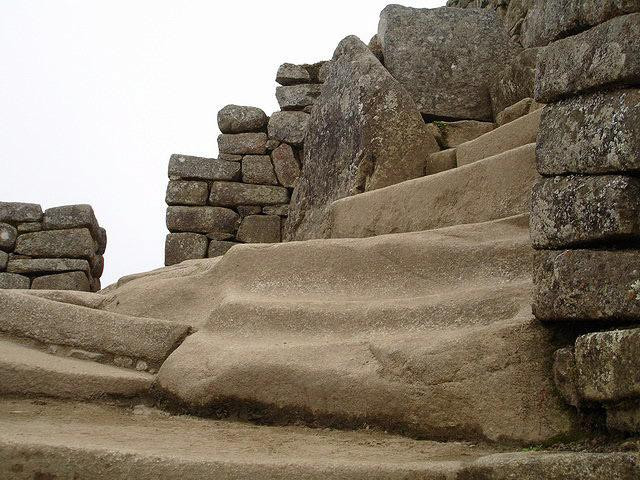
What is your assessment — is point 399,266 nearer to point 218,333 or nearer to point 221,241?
point 218,333

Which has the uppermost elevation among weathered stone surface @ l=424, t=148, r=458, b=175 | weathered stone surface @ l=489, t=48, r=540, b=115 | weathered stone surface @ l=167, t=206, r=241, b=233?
weathered stone surface @ l=489, t=48, r=540, b=115

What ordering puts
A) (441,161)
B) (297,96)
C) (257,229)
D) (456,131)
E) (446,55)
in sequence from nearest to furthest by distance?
(441,161)
(456,131)
(446,55)
(257,229)
(297,96)

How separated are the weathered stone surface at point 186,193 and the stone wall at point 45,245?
4.01ft

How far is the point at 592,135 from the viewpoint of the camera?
289cm

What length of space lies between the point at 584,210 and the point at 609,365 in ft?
1.88

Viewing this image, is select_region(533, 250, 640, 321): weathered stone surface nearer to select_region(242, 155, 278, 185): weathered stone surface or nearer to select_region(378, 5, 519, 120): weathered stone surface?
select_region(378, 5, 519, 120): weathered stone surface

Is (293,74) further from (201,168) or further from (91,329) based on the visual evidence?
(91,329)

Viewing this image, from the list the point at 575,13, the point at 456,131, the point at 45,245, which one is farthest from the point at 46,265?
the point at 575,13

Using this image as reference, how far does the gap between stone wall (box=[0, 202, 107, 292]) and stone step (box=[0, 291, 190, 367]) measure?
22.6ft

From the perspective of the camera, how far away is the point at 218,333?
392 cm

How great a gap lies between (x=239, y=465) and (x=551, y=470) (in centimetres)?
101

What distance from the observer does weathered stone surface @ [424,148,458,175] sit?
18.4 feet

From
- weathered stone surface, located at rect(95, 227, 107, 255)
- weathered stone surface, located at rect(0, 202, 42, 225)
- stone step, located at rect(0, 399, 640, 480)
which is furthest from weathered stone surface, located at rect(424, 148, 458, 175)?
weathered stone surface, located at rect(0, 202, 42, 225)

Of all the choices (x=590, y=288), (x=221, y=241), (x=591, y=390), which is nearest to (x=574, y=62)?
(x=590, y=288)
